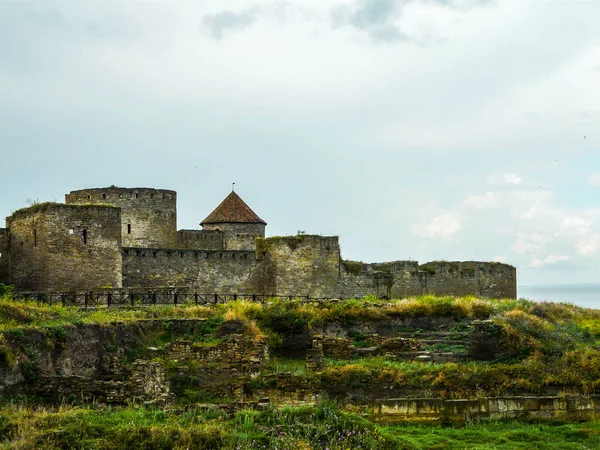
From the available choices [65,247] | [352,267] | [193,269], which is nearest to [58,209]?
[65,247]

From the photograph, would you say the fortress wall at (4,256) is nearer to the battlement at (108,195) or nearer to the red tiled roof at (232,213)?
the battlement at (108,195)

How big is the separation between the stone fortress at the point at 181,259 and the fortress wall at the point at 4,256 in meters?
0.04

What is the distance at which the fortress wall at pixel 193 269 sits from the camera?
3700 centimetres

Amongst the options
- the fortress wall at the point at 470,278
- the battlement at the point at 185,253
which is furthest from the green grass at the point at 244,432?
the fortress wall at the point at 470,278

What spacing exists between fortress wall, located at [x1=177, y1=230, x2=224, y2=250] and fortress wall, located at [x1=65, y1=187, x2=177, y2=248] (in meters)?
1.59

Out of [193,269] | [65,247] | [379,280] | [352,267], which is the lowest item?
[379,280]

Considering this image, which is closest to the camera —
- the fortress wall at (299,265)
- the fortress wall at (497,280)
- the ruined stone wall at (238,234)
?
the fortress wall at (299,265)

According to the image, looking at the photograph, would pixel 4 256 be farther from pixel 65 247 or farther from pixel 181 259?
pixel 181 259

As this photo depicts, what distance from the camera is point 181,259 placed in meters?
38.8

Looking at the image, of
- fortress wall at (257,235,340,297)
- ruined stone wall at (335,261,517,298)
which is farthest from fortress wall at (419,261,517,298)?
fortress wall at (257,235,340,297)

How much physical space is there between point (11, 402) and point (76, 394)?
2.11 m

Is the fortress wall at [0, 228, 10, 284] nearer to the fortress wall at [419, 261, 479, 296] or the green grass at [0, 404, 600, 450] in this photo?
the green grass at [0, 404, 600, 450]

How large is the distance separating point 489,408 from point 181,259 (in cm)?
2329

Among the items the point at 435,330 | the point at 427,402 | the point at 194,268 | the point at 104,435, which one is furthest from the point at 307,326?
the point at 194,268
